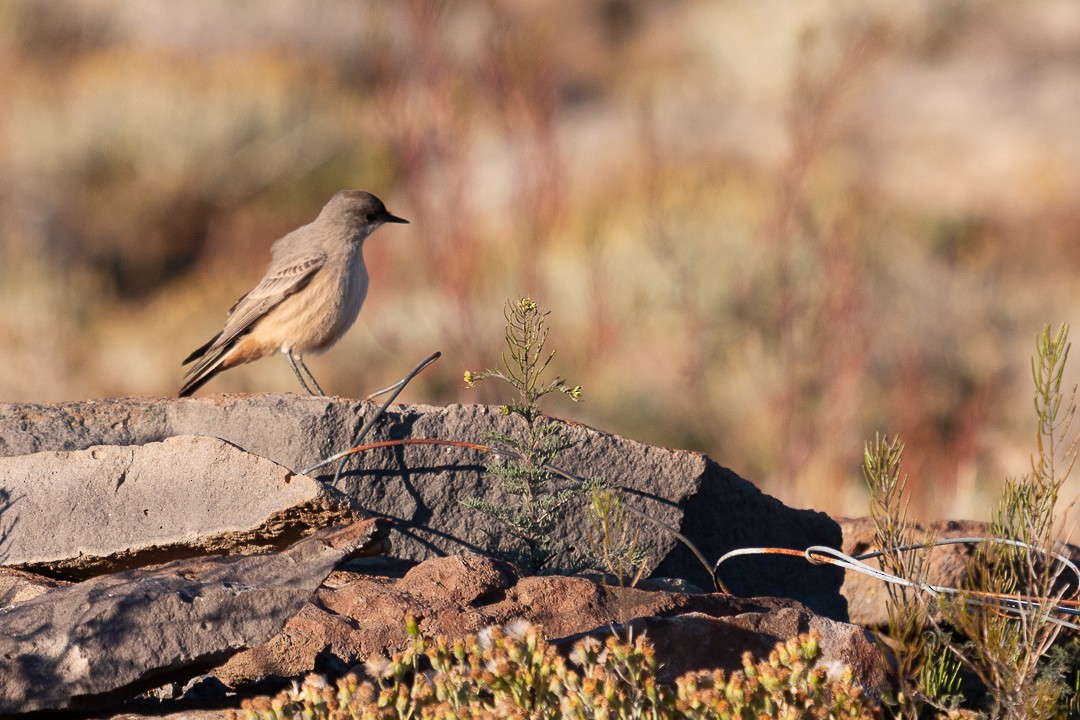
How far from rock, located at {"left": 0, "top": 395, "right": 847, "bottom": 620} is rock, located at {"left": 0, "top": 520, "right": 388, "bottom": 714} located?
964mm

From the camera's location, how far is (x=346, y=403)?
15.7 ft

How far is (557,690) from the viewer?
118 inches

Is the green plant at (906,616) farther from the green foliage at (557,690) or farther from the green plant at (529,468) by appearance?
the green plant at (529,468)

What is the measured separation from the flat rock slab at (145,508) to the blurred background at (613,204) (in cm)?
516

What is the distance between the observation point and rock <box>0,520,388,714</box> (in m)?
3.38

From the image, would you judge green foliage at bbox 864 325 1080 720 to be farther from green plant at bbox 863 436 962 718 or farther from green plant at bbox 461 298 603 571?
green plant at bbox 461 298 603 571

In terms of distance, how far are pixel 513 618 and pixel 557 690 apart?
2.83ft

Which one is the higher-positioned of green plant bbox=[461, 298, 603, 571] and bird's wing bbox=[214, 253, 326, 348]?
bird's wing bbox=[214, 253, 326, 348]

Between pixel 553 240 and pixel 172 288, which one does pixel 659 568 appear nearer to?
pixel 553 240

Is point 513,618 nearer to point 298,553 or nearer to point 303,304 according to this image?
point 298,553

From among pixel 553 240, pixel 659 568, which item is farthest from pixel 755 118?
pixel 659 568

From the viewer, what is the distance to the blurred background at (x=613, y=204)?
10234mm

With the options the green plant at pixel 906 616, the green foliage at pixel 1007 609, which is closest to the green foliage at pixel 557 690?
the green foliage at pixel 1007 609

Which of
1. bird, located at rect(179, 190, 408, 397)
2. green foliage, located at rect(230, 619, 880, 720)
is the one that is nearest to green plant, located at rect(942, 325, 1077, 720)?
green foliage, located at rect(230, 619, 880, 720)
